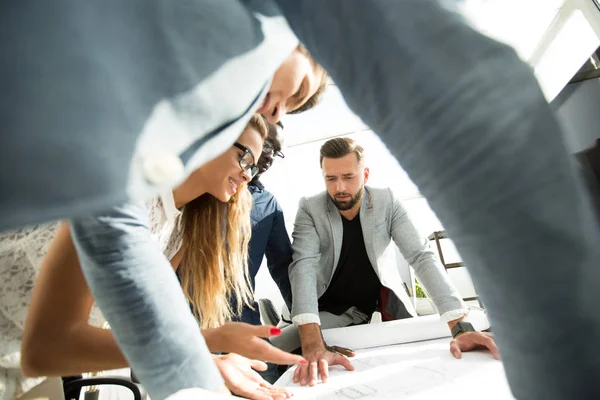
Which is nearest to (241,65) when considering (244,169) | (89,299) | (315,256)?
(89,299)

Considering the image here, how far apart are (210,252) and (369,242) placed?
832 millimetres

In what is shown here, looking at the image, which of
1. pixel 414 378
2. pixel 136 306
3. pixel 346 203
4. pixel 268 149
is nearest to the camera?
pixel 136 306

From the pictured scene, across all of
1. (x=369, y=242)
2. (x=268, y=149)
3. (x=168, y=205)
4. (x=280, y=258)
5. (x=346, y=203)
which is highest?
(x=268, y=149)

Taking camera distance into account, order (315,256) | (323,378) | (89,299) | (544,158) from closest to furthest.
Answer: (544,158) → (89,299) → (323,378) → (315,256)

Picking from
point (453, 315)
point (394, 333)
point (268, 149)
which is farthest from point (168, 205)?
point (453, 315)

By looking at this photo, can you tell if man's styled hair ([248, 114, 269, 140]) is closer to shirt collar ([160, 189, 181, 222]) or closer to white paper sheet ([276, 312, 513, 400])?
shirt collar ([160, 189, 181, 222])

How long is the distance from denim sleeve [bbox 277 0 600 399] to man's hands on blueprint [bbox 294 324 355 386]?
2.50 feet

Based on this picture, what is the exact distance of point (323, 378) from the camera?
2.90ft

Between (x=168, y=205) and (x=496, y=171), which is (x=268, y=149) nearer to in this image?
(x=168, y=205)

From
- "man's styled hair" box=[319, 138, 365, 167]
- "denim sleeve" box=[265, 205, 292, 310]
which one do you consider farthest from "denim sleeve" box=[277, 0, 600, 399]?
"man's styled hair" box=[319, 138, 365, 167]

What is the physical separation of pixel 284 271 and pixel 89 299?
44.8 inches

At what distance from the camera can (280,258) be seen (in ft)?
5.66

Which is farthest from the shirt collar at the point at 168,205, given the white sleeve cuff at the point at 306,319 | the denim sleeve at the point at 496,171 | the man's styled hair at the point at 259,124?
the denim sleeve at the point at 496,171

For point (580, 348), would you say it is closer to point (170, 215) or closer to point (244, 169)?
point (170, 215)
